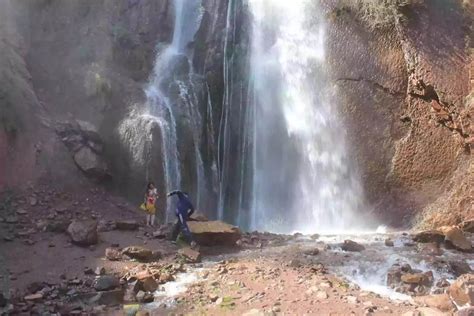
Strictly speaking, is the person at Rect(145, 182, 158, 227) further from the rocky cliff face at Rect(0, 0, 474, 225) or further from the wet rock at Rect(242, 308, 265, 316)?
the wet rock at Rect(242, 308, 265, 316)

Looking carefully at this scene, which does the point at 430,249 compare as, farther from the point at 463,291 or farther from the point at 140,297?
the point at 140,297

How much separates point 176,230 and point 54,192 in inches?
142

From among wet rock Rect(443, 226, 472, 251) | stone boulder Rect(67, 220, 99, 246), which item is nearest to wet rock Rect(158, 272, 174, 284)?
stone boulder Rect(67, 220, 99, 246)

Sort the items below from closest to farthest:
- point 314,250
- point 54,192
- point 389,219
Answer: point 314,250 < point 54,192 < point 389,219

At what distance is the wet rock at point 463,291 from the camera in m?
7.68

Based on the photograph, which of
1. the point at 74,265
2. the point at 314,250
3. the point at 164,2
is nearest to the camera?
the point at 74,265

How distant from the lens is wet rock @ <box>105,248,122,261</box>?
961 centimetres

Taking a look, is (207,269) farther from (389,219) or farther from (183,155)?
(389,219)

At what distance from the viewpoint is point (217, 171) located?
52.0 feet

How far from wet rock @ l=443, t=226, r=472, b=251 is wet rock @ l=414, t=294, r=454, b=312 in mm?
3285

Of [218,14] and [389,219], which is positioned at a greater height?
[218,14]

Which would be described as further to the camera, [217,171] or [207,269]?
[217,171]

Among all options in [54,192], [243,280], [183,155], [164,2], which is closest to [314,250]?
[243,280]

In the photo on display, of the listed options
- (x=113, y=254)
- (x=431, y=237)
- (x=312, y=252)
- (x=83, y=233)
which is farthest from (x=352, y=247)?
(x=83, y=233)
